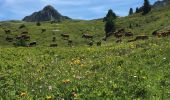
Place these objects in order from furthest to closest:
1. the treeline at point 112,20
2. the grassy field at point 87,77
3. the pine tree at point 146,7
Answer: the pine tree at point 146,7
the treeline at point 112,20
the grassy field at point 87,77

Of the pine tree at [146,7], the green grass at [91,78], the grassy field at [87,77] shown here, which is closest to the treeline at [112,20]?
the pine tree at [146,7]

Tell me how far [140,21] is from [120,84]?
11150 centimetres

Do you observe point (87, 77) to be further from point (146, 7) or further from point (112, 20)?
point (146, 7)

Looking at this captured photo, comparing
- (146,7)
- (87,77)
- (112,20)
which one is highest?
(87,77)

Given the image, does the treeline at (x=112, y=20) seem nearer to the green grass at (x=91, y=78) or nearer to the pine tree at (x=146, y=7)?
the pine tree at (x=146, y=7)

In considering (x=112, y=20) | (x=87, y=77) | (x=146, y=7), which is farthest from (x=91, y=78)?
(x=146, y=7)

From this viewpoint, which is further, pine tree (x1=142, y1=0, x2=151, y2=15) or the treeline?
pine tree (x1=142, y1=0, x2=151, y2=15)

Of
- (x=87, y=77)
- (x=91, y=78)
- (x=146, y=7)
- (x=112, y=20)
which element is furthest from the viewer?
(x=146, y=7)

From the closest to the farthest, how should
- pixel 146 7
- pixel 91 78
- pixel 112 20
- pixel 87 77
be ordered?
pixel 91 78 < pixel 87 77 < pixel 112 20 < pixel 146 7

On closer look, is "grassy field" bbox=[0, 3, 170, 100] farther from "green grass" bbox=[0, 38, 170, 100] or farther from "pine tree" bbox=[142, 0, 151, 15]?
"pine tree" bbox=[142, 0, 151, 15]

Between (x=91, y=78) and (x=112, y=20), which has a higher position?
(x=91, y=78)

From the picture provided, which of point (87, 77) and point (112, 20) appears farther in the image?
point (112, 20)

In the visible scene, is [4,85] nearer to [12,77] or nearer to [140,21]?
[12,77]

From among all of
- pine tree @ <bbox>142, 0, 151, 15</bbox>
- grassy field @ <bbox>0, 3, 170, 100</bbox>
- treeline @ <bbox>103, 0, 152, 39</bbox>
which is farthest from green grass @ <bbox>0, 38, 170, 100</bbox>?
pine tree @ <bbox>142, 0, 151, 15</bbox>
